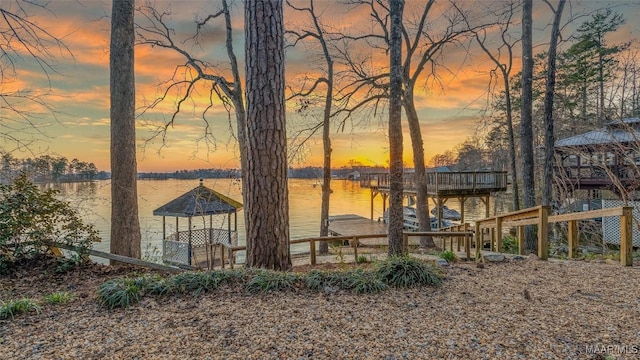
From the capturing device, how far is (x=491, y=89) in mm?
10859

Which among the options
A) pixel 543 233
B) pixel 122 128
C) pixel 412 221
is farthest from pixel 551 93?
pixel 412 221

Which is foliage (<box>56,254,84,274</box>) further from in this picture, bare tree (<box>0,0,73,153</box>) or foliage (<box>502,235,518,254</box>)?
foliage (<box>502,235,518,254</box>)

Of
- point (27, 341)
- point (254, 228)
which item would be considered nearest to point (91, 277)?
point (27, 341)

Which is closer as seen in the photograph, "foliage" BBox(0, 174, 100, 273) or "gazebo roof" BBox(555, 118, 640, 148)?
"foliage" BBox(0, 174, 100, 273)

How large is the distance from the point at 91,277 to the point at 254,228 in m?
2.09

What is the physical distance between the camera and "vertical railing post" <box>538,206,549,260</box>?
5.14 meters

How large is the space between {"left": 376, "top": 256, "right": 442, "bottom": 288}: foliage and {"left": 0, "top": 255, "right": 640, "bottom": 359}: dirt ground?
0.13 m

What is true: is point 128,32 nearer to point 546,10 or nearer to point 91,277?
point 91,277

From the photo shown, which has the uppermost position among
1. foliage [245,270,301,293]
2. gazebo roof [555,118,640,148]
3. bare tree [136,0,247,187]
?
bare tree [136,0,247,187]

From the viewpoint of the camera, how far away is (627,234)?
4430mm

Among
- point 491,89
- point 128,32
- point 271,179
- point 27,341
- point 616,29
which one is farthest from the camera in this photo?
point 616,29

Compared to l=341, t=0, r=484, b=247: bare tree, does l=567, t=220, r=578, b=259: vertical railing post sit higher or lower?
lower

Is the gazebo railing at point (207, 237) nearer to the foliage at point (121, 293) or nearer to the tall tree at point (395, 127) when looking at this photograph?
the tall tree at point (395, 127)

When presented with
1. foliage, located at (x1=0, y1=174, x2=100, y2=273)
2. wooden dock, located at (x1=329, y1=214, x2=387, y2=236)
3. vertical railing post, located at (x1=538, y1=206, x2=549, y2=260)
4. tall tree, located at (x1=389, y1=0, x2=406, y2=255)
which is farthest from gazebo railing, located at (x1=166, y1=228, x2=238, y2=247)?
vertical railing post, located at (x1=538, y1=206, x2=549, y2=260)
